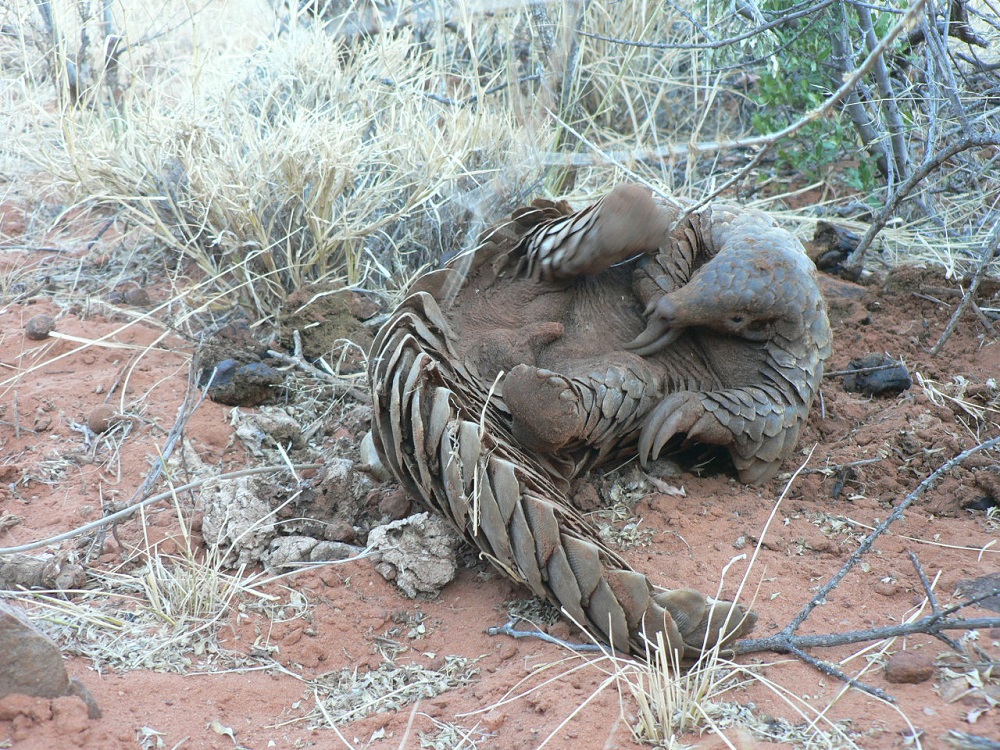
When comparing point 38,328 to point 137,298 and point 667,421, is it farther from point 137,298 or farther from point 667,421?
point 667,421

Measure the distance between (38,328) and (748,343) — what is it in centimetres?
274

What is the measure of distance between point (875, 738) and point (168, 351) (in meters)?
2.80

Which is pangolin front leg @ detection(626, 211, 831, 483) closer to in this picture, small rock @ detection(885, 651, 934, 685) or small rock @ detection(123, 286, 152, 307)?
small rock @ detection(885, 651, 934, 685)

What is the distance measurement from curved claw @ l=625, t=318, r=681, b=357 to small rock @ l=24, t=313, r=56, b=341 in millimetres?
2334

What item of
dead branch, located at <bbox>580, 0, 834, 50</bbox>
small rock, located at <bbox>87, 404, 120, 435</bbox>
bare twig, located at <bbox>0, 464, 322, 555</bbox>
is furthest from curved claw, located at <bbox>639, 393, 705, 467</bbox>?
small rock, located at <bbox>87, 404, 120, 435</bbox>

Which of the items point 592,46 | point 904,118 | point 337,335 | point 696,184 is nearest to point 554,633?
point 337,335

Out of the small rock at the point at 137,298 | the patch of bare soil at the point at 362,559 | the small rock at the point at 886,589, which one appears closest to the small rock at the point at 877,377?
the patch of bare soil at the point at 362,559

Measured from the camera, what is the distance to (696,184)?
15.4 ft

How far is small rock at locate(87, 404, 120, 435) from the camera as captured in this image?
3.04m

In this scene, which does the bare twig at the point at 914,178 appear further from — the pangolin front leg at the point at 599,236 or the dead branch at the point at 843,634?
the dead branch at the point at 843,634

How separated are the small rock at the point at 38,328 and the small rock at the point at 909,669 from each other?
10.5ft

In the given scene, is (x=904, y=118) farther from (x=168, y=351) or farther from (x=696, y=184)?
(x=168, y=351)

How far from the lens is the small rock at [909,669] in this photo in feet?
6.10

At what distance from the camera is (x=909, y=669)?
1858 millimetres
